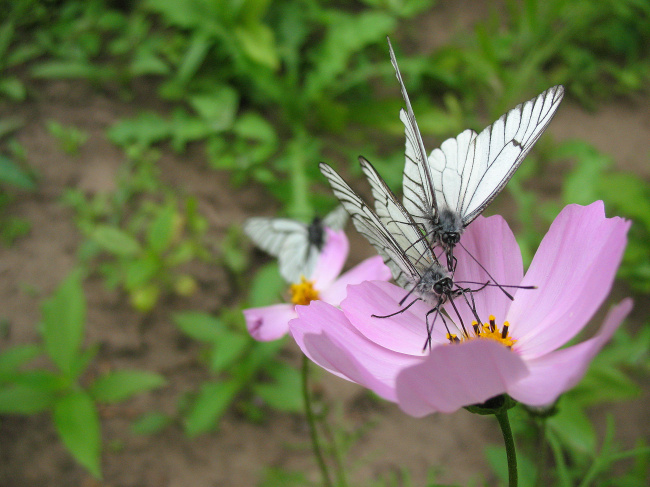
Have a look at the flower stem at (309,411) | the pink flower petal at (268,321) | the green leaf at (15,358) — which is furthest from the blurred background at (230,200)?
the pink flower petal at (268,321)

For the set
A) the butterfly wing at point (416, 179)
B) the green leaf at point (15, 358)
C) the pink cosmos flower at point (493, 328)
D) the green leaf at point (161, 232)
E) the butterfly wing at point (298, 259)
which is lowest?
the green leaf at point (15, 358)

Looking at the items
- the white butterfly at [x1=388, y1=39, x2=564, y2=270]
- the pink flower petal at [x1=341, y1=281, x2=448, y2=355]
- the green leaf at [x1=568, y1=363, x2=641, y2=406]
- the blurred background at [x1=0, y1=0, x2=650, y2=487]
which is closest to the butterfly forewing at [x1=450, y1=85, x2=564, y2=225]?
the white butterfly at [x1=388, y1=39, x2=564, y2=270]

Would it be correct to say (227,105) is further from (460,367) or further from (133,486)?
(460,367)

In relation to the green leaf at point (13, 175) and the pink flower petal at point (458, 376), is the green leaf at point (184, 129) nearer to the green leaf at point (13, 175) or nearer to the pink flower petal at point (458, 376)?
the green leaf at point (13, 175)

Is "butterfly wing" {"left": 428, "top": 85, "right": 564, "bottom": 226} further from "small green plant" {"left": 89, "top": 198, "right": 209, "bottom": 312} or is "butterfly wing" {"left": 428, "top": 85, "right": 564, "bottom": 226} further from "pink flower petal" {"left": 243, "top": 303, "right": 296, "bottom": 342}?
"small green plant" {"left": 89, "top": 198, "right": 209, "bottom": 312}

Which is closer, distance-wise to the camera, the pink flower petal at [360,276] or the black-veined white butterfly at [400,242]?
the black-veined white butterfly at [400,242]

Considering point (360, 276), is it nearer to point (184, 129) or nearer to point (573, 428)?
point (573, 428)
